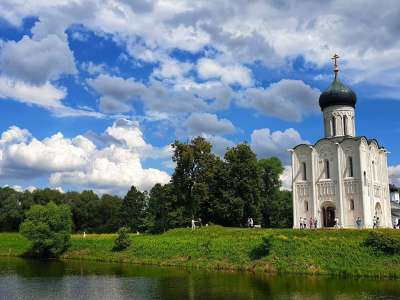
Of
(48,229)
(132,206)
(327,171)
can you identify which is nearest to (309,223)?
(327,171)

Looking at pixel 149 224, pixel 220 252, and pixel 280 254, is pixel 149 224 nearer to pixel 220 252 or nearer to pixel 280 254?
pixel 220 252

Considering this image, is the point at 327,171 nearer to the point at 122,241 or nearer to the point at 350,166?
the point at 350,166

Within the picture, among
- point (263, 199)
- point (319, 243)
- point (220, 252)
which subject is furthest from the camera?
point (263, 199)

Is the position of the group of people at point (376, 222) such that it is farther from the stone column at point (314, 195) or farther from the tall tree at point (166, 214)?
the tall tree at point (166, 214)

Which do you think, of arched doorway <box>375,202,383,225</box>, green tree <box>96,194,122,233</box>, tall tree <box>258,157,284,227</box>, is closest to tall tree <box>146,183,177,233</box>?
tall tree <box>258,157,284,227</box>

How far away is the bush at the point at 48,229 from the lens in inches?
2090

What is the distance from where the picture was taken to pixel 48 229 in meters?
53.2

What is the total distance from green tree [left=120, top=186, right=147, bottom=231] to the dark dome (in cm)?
3852

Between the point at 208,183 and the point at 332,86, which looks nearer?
the point at 332,86

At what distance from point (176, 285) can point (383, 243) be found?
48.7ft

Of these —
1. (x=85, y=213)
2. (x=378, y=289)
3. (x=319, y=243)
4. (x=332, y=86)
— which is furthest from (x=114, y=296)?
(x=85, y=213)

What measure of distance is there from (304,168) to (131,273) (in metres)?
20.7

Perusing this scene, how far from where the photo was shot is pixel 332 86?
5031cm

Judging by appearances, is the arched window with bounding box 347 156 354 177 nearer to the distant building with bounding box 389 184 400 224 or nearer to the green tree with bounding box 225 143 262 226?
the green tree with bounding box 225 143 262 226
